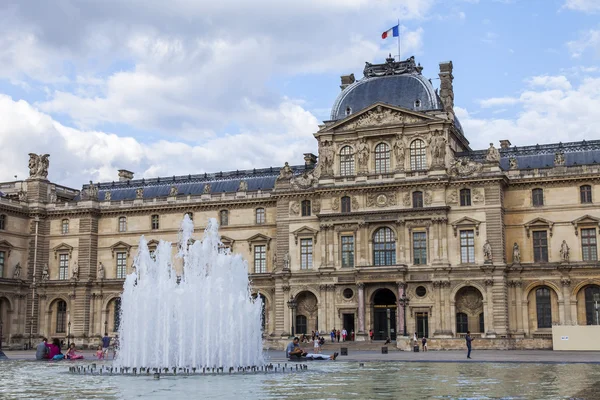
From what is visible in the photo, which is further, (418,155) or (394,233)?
→ (418,155)

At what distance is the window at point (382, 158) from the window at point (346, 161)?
227 cm

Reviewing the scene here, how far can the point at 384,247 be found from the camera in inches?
2768

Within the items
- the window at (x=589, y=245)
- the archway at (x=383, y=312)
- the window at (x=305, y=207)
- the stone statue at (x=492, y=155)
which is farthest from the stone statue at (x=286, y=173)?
the window at (x=589, y=245)

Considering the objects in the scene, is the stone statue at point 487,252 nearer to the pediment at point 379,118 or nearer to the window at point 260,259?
the pediment at point 379,118

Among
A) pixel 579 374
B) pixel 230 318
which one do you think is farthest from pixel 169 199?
pixel 579 374

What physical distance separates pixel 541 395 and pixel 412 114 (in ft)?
157

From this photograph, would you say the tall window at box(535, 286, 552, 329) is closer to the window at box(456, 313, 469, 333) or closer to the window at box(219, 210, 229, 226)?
the window at box(456, 313, 469, 333)

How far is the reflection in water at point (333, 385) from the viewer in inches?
989

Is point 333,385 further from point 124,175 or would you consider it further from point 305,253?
point 124,175

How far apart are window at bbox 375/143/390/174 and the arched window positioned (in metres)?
2.15

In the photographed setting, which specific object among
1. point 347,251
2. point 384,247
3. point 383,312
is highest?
point 384,247

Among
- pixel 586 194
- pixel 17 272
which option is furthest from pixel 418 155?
pixel 17 272

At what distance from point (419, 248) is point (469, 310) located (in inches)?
261

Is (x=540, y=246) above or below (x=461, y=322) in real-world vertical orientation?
above
